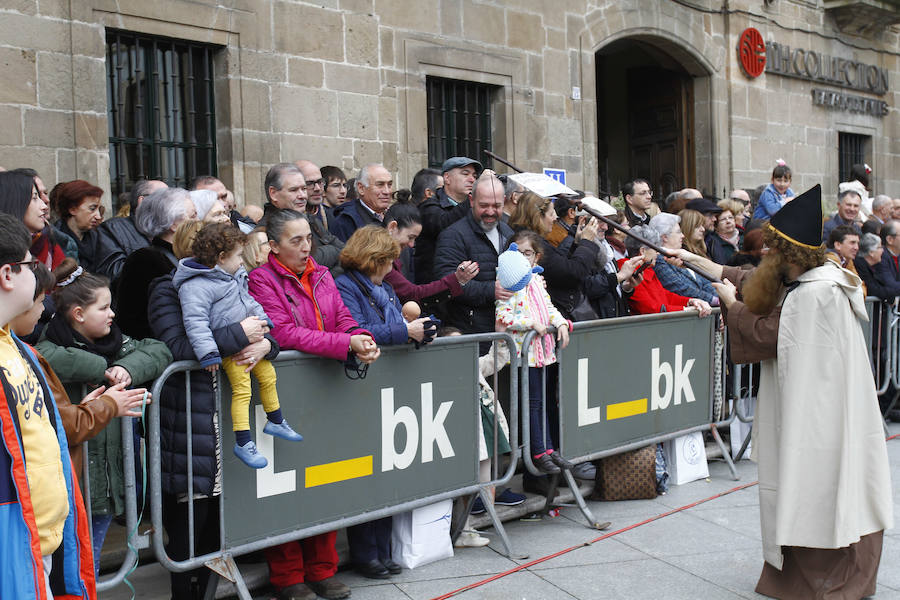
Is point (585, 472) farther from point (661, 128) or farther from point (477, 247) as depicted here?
point (661, 128)

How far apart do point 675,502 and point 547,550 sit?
1316 mm

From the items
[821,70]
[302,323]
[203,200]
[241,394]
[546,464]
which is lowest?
[546,464]

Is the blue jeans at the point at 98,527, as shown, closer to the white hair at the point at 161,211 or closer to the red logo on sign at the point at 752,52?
the white hair at the point at 161,211

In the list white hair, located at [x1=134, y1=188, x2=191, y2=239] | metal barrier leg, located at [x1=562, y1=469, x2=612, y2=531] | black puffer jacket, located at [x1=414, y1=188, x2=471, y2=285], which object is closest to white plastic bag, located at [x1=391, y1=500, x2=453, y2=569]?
metal barrier leg, located at [x1=562, y1=469, x2=612, y2=531]

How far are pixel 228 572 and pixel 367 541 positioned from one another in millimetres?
904

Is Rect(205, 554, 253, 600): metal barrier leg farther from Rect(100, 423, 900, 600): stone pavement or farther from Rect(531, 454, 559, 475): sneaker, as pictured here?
Rect(531, 454, 559, 475): sneaker

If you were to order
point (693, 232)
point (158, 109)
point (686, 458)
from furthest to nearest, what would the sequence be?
point (158, 109) < point (693, 232) < point (686, 458)

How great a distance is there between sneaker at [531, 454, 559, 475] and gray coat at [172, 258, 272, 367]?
2.15m

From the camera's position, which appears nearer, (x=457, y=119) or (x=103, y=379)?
(x=103, y=379)

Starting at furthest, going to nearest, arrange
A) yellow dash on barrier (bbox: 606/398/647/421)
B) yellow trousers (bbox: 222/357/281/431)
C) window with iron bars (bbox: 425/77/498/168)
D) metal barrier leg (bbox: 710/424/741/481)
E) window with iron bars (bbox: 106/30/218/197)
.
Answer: window with iron bars (bbox: 425/77/498/168)
window with iron bars (bbox: 106/30/218/197)
metal barrier leg (bbox: 710/424/741/481)
yellow dash on barrier (bbox: 606/398/647/421)
yellow trousers (bbox: 222/357/281/431)

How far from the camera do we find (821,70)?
1623 centimetres

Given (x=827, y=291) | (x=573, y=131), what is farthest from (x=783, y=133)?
(x=827, y=291)

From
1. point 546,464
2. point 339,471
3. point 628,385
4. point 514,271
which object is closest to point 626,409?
point 628,385

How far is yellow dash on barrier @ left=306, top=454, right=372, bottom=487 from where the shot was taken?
4.39 metres
